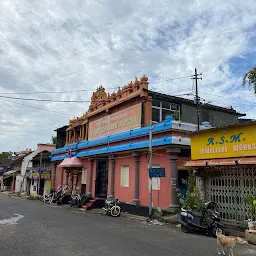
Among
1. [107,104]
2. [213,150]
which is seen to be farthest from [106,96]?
[213,150]

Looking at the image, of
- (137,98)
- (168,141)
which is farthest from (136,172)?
(137,98)

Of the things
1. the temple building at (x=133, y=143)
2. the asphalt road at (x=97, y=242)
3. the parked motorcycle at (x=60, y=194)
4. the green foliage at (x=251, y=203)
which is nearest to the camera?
the asphalt road at (x=97, y=242)

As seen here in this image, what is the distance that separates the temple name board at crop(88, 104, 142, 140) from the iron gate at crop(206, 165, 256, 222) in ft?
22.6

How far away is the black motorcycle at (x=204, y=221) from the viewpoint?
9.84 metres

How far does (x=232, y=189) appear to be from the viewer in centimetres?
1105

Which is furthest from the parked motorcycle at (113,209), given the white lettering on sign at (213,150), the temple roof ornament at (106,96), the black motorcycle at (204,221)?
the temple roof ornament at (106,96)

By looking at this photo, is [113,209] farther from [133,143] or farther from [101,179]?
[101,179]

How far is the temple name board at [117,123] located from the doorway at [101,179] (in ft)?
7.51

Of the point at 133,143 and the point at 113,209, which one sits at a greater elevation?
the point at 133,143

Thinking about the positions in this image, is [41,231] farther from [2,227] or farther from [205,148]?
[205,148]

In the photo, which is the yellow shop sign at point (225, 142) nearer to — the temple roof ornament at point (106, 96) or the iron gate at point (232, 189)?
the iron gate at point (232, 189)

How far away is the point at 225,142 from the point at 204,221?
3526 millimetres

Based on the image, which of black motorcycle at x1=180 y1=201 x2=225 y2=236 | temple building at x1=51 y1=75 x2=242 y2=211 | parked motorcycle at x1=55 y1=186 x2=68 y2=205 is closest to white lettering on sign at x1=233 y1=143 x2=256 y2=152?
black motorcycle at x1=180 y1=201 x2=225 y2=236

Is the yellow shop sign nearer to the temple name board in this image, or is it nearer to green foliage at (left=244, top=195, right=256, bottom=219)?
green foliage at (left=244, top=195, right=256, bottom=219)
